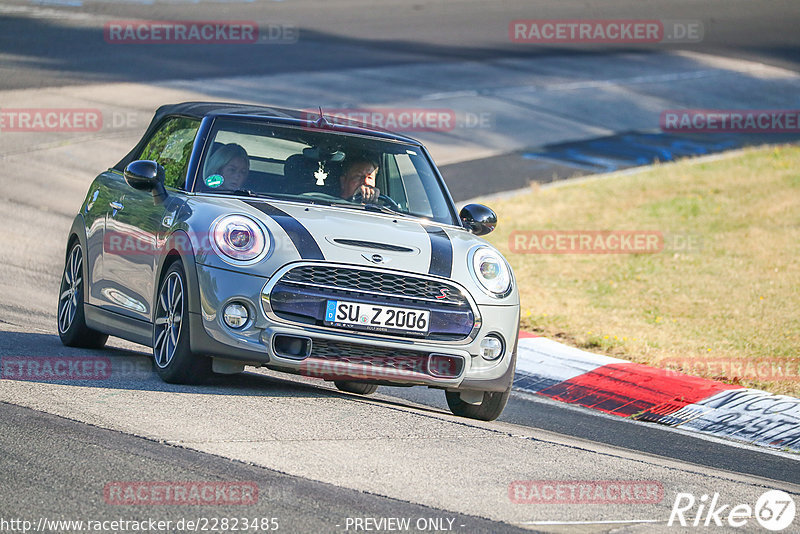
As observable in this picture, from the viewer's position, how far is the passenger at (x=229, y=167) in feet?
24.4

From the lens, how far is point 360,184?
7719 millimetres

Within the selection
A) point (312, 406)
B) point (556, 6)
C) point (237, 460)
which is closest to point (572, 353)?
point (312, 406)

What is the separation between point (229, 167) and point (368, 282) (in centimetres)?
145

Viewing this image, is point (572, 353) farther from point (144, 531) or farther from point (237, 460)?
point (144, 531)

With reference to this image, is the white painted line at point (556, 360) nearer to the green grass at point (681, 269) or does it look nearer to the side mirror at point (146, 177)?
the green grass at point (681, 269)

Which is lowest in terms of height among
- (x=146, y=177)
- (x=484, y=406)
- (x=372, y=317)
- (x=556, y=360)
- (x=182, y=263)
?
(x=556, y=360)

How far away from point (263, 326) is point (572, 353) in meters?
3.92

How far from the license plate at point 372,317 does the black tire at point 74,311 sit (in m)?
2.46

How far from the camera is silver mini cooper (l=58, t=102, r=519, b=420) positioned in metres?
6.54

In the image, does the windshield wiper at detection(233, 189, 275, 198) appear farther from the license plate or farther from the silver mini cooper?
the license plate

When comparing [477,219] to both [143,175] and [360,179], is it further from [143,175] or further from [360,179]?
[143,175]

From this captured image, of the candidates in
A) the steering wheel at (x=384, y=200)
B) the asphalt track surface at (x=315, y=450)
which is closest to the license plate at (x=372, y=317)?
the asphalt track surface at (x=315, y=450)

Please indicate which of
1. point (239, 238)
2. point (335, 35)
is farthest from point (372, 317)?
point (335, 35)

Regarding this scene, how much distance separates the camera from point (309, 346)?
652 cm
